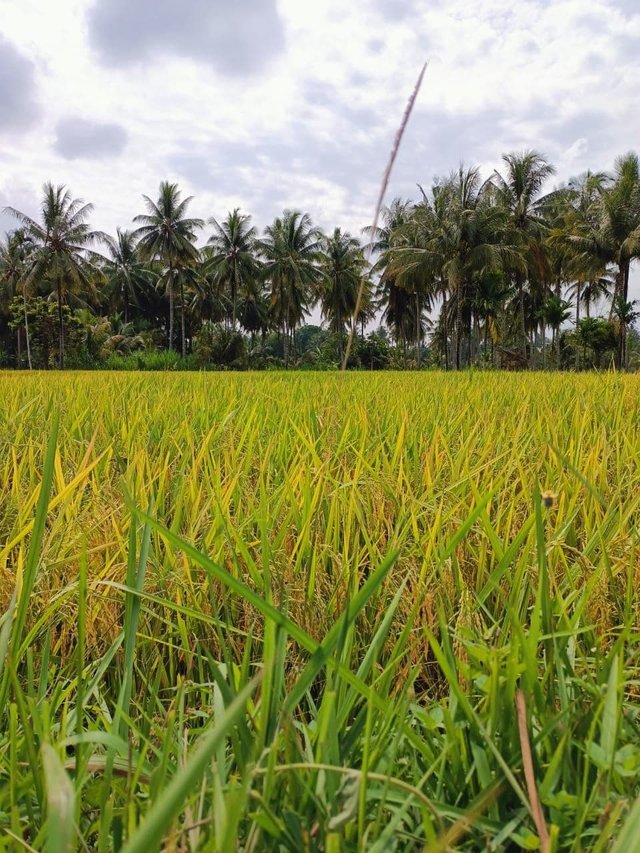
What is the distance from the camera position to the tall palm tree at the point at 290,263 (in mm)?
36031

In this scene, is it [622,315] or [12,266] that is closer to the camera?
[622,315]

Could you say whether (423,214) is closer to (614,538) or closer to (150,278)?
(150,278)

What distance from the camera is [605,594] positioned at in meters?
0.76

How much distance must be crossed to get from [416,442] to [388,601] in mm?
835

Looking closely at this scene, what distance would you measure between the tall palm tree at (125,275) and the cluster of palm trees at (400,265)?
0.33ft

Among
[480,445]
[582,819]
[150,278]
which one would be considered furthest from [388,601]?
[150,278]

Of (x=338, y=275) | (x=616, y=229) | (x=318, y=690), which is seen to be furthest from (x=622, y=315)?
(x=318, y=690)

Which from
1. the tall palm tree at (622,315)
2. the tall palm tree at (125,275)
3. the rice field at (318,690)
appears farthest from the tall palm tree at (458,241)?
the rice field at (318,690)

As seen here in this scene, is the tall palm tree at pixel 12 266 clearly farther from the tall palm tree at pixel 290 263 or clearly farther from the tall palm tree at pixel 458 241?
the tall palm tree at pixel 458 241

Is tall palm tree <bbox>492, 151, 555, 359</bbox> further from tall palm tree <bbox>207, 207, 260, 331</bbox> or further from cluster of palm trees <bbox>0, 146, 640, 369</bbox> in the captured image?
tall palm tree <bbox>207, 207, 260, 331</bbox>

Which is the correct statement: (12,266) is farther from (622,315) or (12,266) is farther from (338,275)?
(622,315)

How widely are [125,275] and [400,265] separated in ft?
66.9

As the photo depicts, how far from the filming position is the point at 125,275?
3975 cm

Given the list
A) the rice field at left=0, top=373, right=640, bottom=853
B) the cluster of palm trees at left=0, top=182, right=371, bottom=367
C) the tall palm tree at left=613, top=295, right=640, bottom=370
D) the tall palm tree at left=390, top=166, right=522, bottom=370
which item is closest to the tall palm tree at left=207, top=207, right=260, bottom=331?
the cluster of palm trees at left=0, top=182, right=371, bottom=367
